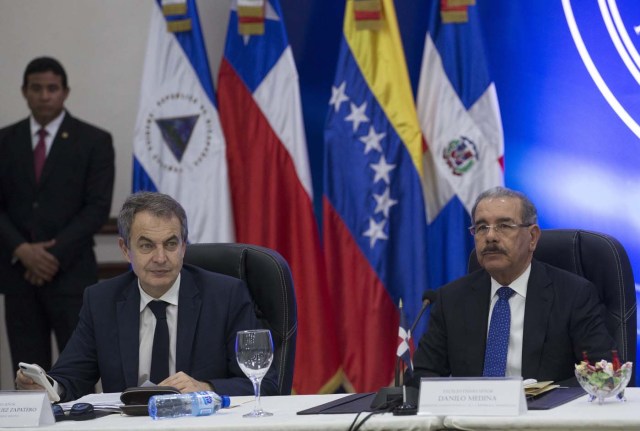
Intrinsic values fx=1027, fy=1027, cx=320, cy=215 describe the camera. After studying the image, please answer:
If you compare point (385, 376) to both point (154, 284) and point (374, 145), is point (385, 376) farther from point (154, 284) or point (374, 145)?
point (154, 284)

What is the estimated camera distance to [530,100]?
17.7 feet

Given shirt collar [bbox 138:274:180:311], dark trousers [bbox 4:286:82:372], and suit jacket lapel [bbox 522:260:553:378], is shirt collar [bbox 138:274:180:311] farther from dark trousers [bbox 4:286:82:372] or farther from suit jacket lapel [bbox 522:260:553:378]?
dark trousers [bbox 4:286:82:372]

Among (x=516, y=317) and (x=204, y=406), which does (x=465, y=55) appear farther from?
(x=204, y=406)

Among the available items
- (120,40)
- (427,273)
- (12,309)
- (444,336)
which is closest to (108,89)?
(120,40)

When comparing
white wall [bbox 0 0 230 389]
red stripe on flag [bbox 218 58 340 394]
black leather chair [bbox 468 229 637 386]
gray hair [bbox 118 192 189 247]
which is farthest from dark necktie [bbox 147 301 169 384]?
white wall [bbox 0 0 230 389]

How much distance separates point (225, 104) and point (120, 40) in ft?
2.91

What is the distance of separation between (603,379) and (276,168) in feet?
10.4

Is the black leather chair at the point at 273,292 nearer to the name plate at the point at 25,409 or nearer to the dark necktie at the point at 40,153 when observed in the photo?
the name plate at the point at 25,409

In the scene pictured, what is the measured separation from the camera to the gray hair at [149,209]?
3.23m

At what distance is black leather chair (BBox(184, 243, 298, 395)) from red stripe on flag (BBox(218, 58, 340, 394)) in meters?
1.93

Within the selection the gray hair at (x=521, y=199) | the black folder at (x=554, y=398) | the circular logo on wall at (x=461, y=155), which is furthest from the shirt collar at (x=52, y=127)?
the black folder at (x=554, y=398)

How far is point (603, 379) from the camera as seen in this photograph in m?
2.46

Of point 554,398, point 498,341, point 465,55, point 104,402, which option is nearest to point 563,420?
point 554,398

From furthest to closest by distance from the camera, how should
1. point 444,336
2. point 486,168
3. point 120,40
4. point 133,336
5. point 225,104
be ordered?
point 120,40, point 225,104, point 486,168, point 444,336, point 133,336
